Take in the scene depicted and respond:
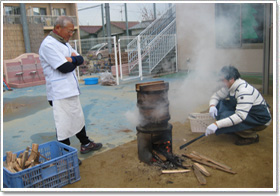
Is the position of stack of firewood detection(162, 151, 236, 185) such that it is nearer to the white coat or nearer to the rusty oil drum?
the rusty oil drum

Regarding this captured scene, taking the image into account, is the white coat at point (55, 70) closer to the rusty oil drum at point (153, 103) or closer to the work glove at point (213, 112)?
the rusty oil drum at point (153, 103)

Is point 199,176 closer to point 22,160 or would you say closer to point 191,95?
point 22,160

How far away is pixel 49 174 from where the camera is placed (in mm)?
2490

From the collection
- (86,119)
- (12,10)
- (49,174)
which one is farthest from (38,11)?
(49,174)

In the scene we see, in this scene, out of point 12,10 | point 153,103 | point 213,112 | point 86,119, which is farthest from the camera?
point 12,10

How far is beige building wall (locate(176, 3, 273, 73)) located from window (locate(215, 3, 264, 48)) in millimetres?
207

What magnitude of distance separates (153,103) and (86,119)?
2.48 meters

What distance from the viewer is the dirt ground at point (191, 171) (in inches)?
100.0

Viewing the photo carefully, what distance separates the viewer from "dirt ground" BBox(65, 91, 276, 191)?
2539 millimetres

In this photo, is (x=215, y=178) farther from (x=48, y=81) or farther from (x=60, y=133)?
(x=48, y=81)

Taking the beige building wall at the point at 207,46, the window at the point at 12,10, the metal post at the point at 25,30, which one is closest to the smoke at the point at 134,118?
the beige building wall at the point at 207,46

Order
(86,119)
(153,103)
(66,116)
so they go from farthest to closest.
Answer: (86,119) < (66,116) < (153,103)

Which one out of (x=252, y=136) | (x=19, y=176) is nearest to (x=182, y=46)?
(x=252, y=136)

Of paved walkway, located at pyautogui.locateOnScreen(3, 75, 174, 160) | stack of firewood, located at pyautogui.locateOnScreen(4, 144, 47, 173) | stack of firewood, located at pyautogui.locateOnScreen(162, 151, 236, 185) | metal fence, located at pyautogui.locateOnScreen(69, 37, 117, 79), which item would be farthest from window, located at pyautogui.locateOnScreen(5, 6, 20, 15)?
stack of firewood, located at pyautogui.locateOnScreen(162, 151, 236, 185)
